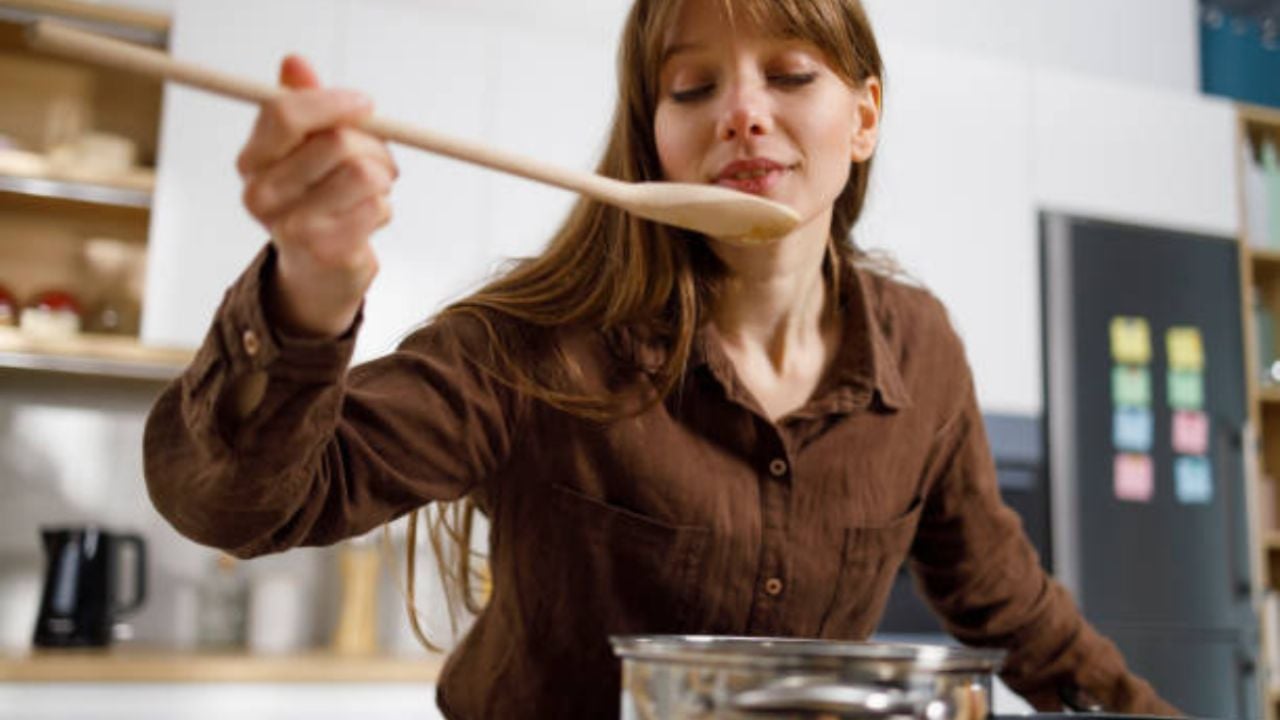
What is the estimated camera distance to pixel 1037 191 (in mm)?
2963

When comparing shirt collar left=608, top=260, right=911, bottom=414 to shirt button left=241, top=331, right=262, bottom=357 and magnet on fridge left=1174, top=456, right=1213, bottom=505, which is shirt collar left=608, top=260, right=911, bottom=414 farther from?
magnet on fridge left=1174, top=456, right=1213, bottom=505

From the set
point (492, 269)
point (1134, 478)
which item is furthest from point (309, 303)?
point (1134, 478)

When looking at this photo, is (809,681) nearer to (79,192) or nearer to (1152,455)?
(79,192)

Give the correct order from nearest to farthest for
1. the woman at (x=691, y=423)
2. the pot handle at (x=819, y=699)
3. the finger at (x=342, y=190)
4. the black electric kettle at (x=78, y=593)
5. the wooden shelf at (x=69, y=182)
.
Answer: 1. the pot handle at (x=819, y=699)
2. the finger at (x=342, y=190)
3. the woman at (x=691, y=423)
4. the black electric kettle at (x=78, y=593)
5. the wooden shelf at (x=69, y=182)

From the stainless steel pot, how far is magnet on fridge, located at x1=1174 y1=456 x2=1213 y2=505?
8.63 ft

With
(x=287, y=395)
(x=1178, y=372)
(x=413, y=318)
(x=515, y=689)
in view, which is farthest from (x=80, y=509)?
(x=1178, y=372)

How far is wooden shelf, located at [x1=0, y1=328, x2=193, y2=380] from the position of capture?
2281mm

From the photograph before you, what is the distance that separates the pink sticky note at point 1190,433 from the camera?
2871 mm

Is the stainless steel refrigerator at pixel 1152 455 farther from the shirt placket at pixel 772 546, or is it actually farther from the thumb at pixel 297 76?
the thumb at pixel 297 76

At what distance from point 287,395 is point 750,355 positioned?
527mm

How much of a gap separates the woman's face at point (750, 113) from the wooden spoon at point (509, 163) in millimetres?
173

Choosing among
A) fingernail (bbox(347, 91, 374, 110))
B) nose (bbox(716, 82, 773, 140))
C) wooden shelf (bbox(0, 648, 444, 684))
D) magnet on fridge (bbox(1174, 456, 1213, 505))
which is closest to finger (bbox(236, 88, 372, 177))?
fingernail (bbox(347, 91, 374, 110))

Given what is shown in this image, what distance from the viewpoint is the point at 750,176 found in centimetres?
92

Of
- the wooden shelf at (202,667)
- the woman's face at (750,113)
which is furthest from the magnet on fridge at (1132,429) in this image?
the woman's face at (750,113)
